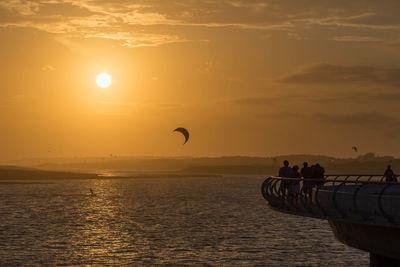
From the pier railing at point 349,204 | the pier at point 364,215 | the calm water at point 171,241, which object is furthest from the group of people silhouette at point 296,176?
the calm water at point 171,241

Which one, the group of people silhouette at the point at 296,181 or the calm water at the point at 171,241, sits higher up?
the calm water at the point at 171,241

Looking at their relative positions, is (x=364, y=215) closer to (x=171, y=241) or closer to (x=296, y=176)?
(x=296, y=176)

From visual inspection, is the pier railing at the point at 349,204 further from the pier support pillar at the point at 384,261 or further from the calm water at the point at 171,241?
the calm water at the point at 171,241

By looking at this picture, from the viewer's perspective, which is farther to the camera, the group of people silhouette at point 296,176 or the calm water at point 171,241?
the calm water at point 171,241

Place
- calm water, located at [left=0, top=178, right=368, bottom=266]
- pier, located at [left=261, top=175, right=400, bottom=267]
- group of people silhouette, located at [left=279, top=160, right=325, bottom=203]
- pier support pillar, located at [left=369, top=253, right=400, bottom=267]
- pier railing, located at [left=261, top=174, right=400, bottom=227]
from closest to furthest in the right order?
pier railing, located at [left=261, top=174, right=400, bottom=227] → pier, located at [left=261, top=175, right=400, bottom=267] → pier support pillar, located at [left=369, top=253, right=400, bottom=267] → group of people silhouette, located at [left=279, top=160, right=325, bottom=203] → calm water, located at [left=0, top=178, right=368, bottom=266]

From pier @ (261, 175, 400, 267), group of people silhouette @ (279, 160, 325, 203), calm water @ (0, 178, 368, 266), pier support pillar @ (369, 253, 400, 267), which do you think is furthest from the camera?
calm water @ (0, 178, 368, 266)

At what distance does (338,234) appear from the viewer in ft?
85.4

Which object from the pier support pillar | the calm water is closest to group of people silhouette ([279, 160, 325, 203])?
the pier support pillar

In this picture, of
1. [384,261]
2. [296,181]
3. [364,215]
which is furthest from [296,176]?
[364,215]

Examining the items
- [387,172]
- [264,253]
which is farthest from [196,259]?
[387,172]

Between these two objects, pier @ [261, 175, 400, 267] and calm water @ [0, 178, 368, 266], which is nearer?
pier @ [261, 175, 400, 267]

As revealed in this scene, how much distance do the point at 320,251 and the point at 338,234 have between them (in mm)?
22087

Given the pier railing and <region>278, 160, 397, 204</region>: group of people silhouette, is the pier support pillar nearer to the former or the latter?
the pier railing

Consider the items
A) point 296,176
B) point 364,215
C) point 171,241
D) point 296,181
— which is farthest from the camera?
point 171,241
